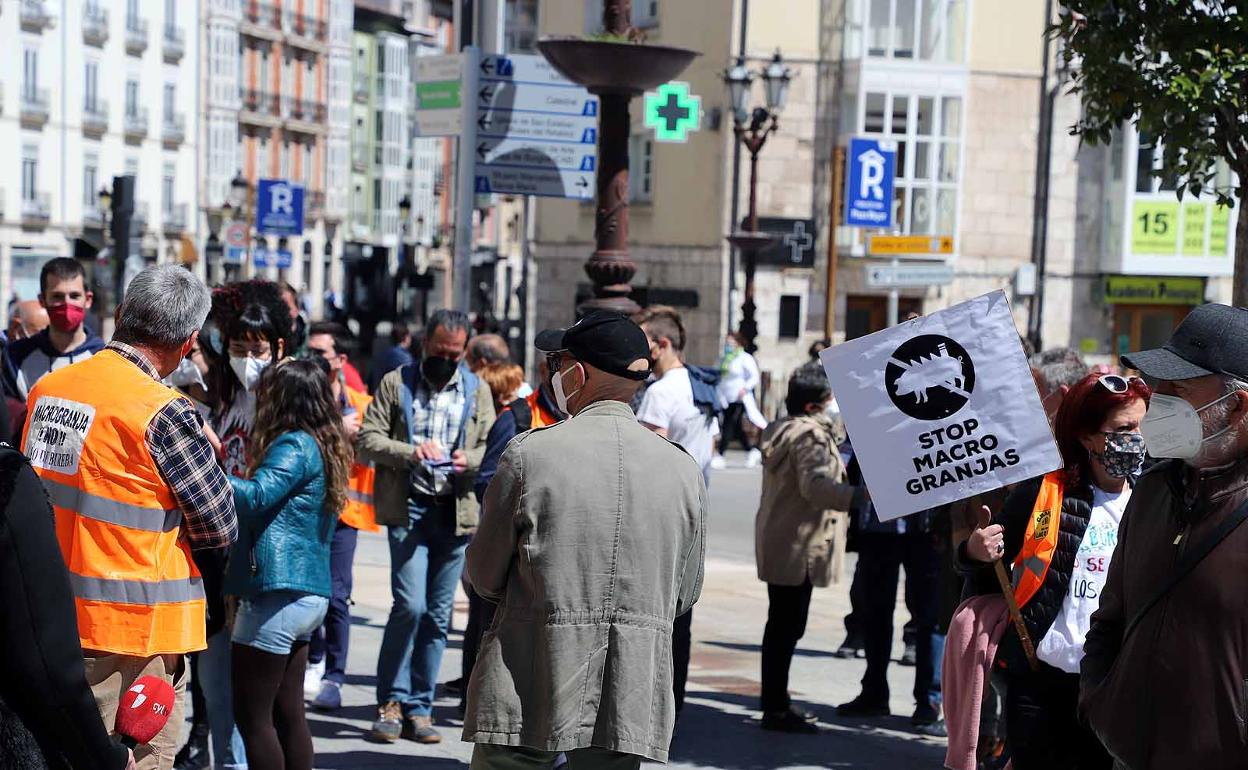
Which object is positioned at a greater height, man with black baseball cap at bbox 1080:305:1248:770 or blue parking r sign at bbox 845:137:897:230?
blue parking r sign at bbox 845:137:897:230

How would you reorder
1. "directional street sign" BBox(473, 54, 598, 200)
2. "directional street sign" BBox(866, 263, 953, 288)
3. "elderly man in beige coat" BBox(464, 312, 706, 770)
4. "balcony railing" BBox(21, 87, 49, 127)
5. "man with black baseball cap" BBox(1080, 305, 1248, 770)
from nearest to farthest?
"man with black baseball cap" BBox(1080, 305, 1248, 770), "elderly man in beige coat" BBox(464, 312, 706, 770), "directional street sign" BBox(473, 54, 598, 200), "directional street sign" BBox(866, 263, 953, 288), "balcony railing" BBox(21, 87, 49, 127)

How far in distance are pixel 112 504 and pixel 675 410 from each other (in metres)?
3.71

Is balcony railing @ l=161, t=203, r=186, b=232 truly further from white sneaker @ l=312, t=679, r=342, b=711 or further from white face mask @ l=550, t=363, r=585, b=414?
white face mask @ l=550, t=363, r=585, b=414

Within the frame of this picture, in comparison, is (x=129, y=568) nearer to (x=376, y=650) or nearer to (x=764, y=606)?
(x=376, y=650)

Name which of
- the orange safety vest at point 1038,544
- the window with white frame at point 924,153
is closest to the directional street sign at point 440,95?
the orange safety vest at point 1038,544

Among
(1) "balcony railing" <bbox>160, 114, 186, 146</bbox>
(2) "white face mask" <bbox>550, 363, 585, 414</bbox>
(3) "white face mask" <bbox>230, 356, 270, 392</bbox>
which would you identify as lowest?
(3) "white face mask" <bbox>230, 356, 270, 392</bbox>

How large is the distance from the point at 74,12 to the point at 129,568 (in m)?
61.9

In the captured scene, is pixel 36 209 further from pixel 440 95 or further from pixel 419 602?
pixel 419 602

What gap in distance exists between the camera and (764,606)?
1212 centimetres

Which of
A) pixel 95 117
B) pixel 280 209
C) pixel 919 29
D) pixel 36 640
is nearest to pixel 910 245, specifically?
pixel 919 29

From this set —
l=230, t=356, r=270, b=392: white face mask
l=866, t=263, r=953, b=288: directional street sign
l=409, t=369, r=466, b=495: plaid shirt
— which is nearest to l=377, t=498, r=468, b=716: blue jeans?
l=409, t=369, r=466, b=495: plaid shirt

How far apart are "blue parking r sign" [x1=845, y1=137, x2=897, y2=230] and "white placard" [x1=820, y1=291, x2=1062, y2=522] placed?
1578 centimetres

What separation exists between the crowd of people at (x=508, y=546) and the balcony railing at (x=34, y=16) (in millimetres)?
54991

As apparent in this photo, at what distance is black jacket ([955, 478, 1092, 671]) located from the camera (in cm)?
545
